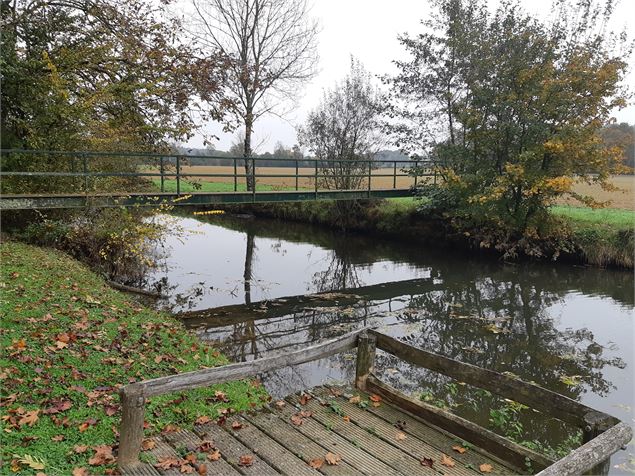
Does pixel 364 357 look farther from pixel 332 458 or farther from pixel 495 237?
pixel 495 237

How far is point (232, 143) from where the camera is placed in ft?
113

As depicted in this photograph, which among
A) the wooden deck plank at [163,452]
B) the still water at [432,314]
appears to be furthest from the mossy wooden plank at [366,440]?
the still water at [432,314]

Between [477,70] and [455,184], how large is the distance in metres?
4.50

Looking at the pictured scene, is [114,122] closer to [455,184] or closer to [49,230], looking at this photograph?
[49,230]

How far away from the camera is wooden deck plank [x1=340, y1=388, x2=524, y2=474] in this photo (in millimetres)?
4203

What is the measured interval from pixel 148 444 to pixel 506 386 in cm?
316

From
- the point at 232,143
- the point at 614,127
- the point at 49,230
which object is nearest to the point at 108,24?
the point at 49,230

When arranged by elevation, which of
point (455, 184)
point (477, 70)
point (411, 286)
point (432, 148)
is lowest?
point (411, 286)

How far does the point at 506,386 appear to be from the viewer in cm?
439

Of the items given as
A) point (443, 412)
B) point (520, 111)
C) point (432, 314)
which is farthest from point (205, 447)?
point (520, 111)

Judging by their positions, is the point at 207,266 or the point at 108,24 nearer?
the point at 108,24

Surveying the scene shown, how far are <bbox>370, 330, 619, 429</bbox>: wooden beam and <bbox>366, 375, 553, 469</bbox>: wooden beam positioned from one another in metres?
0.37

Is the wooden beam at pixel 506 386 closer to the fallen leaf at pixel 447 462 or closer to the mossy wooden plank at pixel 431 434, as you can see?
the mossy wooden plank at pixel 431 434

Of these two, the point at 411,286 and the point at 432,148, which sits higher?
the point at 432,148
